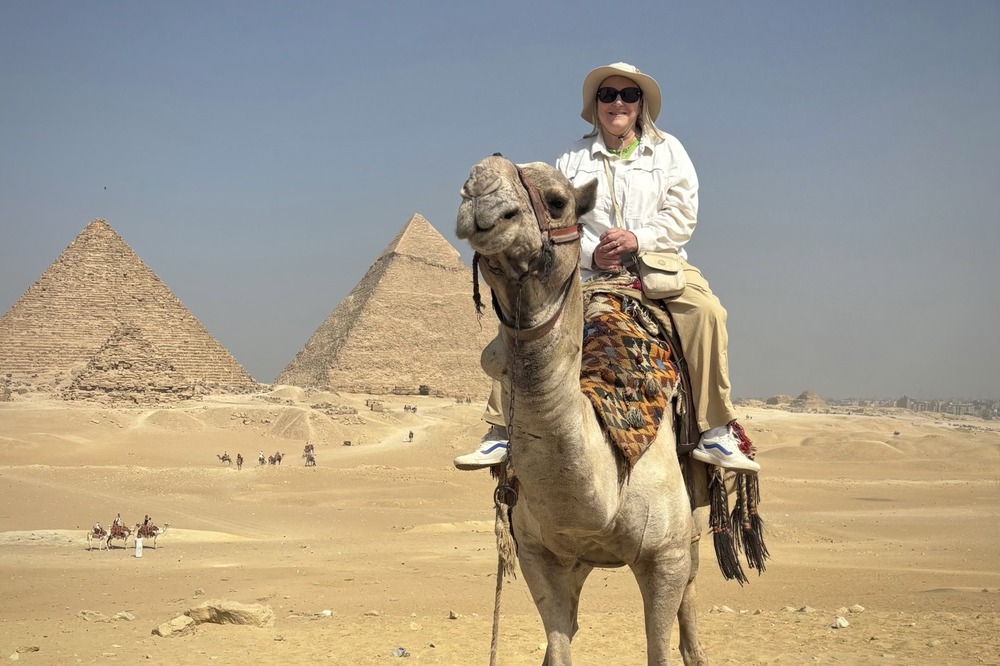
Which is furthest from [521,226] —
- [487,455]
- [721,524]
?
[721,524]

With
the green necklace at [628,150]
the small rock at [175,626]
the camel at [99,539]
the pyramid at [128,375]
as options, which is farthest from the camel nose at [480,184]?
the pyramid at [128,375]

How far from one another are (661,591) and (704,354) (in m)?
0.95

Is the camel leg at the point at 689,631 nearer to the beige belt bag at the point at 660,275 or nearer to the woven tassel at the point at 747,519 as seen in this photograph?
the woven tassel at the point at 747,519

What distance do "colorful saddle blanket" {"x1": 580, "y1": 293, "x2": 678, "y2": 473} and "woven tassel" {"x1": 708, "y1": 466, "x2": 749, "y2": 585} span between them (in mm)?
499

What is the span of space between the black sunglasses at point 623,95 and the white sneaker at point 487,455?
1449 mm

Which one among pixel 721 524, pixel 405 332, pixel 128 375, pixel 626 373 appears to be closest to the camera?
pixel 626 373

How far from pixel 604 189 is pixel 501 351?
155cm

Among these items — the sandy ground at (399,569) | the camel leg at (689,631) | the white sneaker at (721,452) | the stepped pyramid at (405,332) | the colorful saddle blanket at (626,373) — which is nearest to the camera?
the colorful saddle blanket at (626,373)

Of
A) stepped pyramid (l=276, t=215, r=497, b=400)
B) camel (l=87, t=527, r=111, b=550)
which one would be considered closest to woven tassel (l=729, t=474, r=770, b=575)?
camel (l=87, t=527, r=111, b=550)

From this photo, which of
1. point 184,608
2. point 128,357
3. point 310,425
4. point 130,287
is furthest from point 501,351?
point 130,287

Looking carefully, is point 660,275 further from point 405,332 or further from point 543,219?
point 405,332

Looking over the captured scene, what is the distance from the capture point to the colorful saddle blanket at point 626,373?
3.29 metres

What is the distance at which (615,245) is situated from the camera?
12.6 feet

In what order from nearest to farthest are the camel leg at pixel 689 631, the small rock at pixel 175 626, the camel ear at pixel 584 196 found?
the camel ear at pixel 584 196 < the camel leg at pixel 689 631 < the small rock at pixel 175 626
